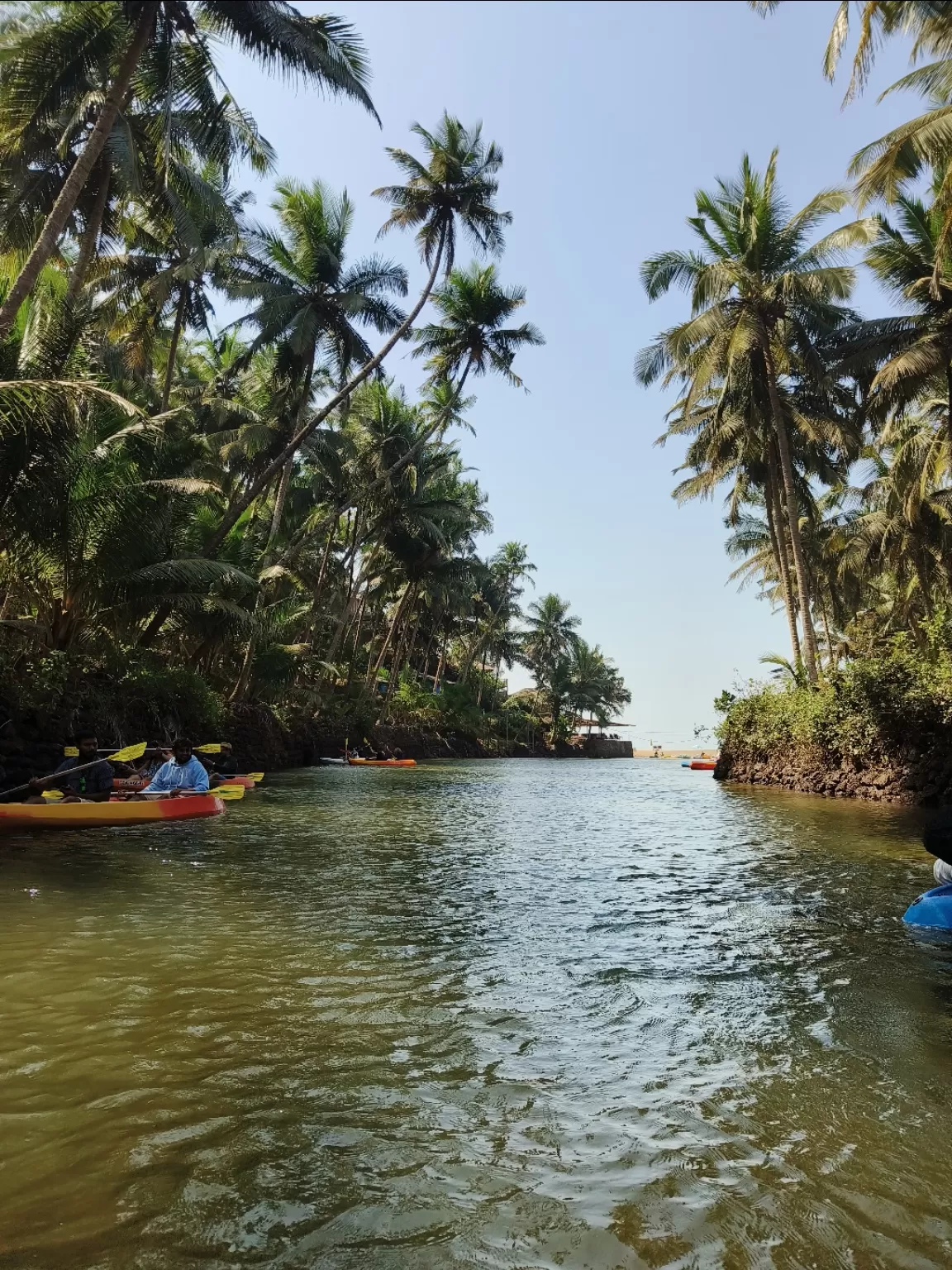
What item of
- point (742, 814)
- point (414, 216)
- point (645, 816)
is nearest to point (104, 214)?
point (414, 216)

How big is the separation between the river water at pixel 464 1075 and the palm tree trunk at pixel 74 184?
8.29 meters

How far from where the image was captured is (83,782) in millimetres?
12141

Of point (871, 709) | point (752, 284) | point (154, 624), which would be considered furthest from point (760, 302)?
point (154, 624)

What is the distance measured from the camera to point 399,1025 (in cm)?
448

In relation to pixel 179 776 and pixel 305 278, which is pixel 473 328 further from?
pixel 179 776

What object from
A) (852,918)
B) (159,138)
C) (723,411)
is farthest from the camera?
(723,411)

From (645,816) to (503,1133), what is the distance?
15230 mm

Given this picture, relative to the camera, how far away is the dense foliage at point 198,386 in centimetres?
1387

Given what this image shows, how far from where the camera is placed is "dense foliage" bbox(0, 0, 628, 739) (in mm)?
13867

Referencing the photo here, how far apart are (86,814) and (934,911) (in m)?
10.5

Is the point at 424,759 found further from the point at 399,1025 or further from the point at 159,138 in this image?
the point at 399,1025

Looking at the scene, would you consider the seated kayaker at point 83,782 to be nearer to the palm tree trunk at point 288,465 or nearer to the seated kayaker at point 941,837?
the seated kayaker at point 941,837

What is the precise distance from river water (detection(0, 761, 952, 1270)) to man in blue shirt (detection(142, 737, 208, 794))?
15.5 ft

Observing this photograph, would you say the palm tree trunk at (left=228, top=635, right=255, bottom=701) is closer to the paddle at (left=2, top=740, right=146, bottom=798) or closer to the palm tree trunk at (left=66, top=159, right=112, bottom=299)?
the palm tree trunk at (left=66, top=159, right=112, bottom=299)
